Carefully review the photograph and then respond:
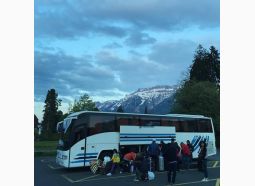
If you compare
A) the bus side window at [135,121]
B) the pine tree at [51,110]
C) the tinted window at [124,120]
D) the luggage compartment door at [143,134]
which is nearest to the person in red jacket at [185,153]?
the luggage compartment door at [143,134]

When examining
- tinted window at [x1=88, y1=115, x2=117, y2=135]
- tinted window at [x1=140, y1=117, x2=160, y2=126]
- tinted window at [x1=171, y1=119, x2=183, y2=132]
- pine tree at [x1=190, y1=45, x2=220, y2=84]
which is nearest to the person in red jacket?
tinted window at [x1=140, y1=117, x2=160, y2=126]

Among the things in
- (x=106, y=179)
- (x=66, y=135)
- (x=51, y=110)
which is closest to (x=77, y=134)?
(x=66, y=135)

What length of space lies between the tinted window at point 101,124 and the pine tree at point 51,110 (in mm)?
43185

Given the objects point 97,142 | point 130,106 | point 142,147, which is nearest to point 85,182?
point 97,142

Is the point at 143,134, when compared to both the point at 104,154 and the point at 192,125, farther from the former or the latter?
the point at 192,125

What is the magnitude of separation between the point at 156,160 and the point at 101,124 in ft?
10.8

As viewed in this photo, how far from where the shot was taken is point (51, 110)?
2501 inches

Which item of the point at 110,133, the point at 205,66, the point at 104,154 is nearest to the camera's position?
the point at 104,154

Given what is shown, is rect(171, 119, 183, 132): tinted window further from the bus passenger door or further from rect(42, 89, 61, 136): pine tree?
rect(42, 89, 61, 136): pine tree

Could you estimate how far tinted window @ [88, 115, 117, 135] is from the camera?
18.3 metres

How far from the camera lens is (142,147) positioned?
1981 centimetres

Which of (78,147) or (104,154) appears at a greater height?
(78,147)

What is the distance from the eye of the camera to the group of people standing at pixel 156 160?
13.1m
